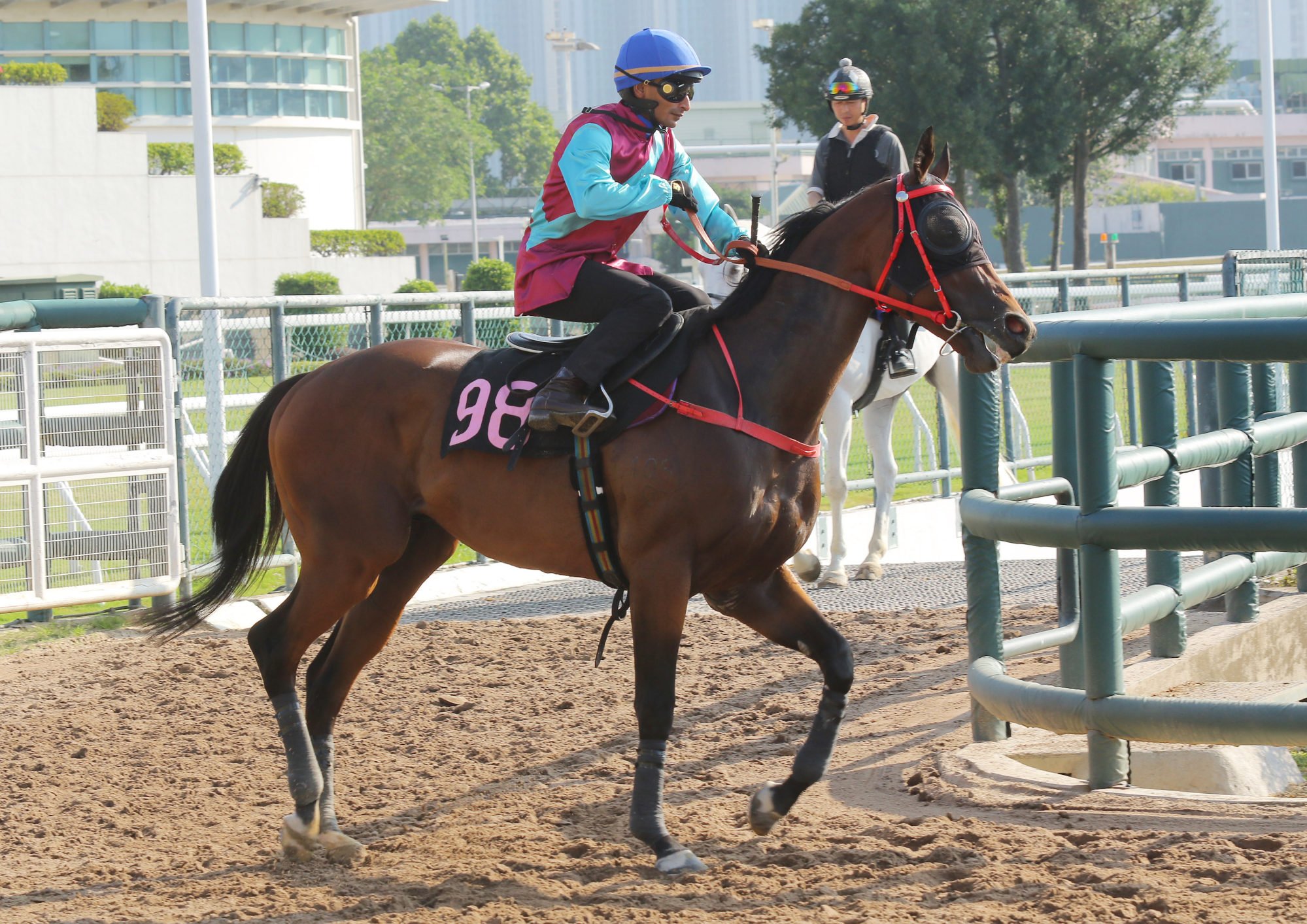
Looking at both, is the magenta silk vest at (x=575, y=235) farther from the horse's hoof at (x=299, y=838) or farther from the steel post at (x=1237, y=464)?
the steel post at (x=1237, y=464)

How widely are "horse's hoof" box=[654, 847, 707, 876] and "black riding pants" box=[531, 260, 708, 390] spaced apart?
144cm

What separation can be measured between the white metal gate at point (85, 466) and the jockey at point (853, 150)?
13.7 ft

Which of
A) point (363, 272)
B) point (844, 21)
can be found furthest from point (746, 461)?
point (363, 272)

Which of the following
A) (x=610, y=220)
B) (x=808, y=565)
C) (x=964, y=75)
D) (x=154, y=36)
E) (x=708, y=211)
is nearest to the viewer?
(x=610, y=220)

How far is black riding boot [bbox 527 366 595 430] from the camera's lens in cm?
466

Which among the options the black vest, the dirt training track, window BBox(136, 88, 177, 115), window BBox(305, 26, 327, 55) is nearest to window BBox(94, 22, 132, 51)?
window BBox(136, 88, 177, 115)

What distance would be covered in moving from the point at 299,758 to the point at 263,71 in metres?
48.4

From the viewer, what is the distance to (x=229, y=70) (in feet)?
161

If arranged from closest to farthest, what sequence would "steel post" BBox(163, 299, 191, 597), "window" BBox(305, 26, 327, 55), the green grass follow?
the green grass → "steel post" BBox(163, 299, 191, 597) → "window" BBox(305, 26, 327, 55)

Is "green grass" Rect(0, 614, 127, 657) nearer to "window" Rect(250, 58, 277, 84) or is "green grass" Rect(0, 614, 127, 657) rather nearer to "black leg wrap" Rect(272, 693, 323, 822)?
"black leg wrap" Rect(272, 693, 323, 822)

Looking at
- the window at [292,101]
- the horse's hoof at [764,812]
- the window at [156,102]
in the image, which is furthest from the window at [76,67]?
the horse's hoof at [764,812]

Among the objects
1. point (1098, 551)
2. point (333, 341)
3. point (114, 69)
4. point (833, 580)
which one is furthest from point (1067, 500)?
point (114, 69)

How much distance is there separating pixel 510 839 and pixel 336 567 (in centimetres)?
108

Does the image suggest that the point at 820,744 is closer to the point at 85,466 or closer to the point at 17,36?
the point at 85,466
